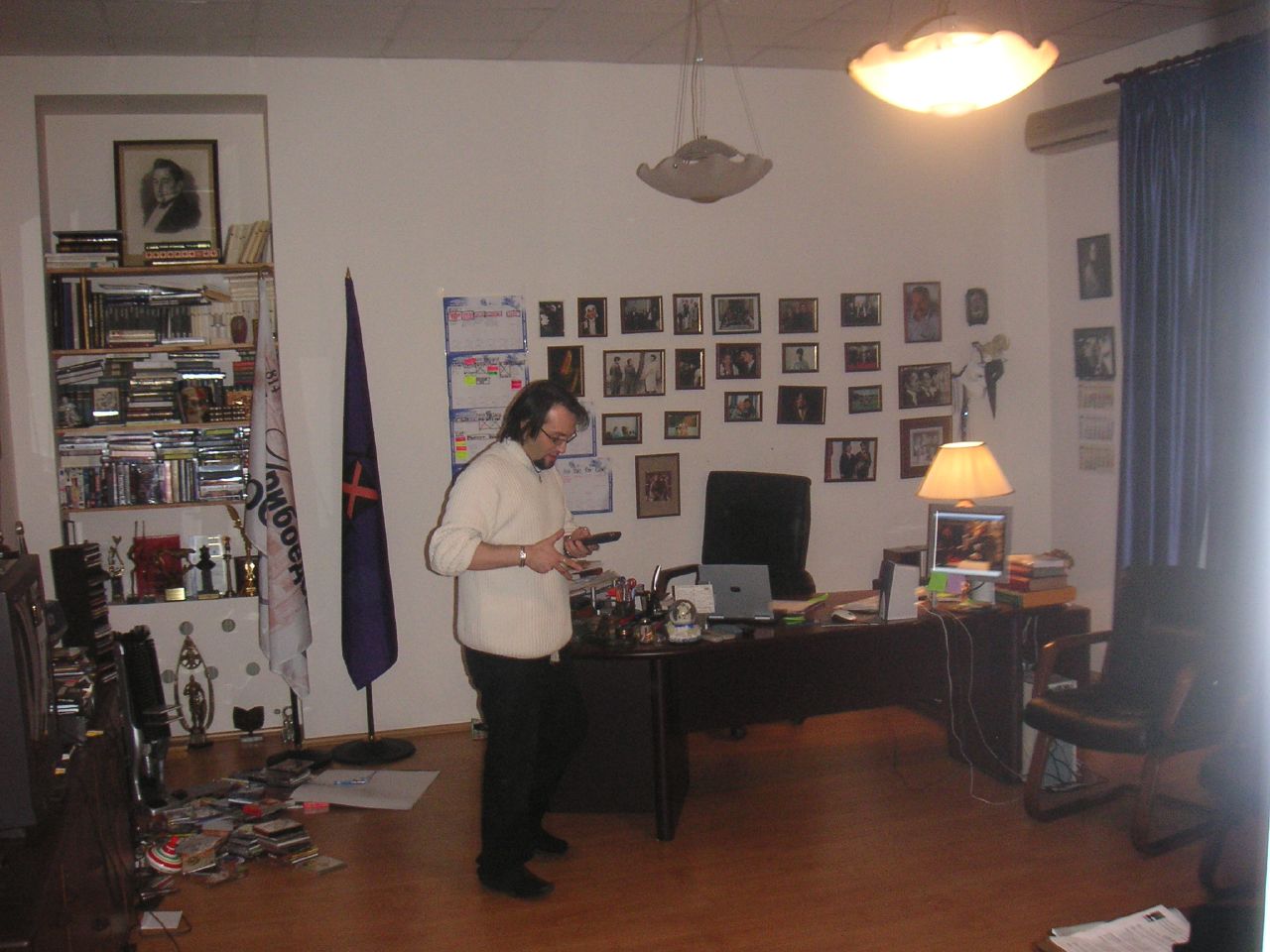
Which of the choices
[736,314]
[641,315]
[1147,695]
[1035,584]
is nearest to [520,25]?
[641,315]

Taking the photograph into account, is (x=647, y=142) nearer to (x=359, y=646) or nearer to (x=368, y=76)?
(x=368, y=76)

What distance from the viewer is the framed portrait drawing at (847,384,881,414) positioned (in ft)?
18.0

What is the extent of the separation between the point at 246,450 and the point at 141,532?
0.62m

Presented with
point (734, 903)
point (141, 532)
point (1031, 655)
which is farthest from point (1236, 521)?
point (141, 532)

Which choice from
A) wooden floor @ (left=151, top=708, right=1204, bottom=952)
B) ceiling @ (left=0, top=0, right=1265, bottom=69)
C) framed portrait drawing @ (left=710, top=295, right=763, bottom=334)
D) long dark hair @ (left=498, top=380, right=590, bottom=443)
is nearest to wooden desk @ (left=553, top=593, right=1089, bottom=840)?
wooden floor @ (left=151, top=708, right=1204, bottom=952)

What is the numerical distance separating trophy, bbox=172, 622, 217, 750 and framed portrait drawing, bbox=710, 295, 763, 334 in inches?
112

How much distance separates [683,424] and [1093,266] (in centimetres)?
217

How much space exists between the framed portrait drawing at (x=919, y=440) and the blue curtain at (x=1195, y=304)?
0.97 m

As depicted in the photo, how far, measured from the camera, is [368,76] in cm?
481

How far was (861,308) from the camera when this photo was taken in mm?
5480

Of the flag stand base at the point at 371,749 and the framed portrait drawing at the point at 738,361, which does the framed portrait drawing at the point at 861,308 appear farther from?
the flag stand base at the point at 371,749

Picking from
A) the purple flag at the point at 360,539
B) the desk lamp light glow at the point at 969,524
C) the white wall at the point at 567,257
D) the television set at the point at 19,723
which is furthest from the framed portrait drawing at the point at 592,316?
the television set at the point at 19,723

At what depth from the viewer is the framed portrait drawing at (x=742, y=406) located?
534 cm

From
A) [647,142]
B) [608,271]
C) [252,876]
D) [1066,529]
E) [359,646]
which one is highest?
[647,142]
